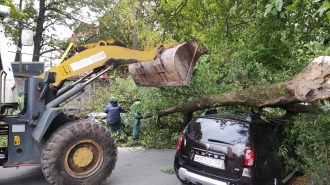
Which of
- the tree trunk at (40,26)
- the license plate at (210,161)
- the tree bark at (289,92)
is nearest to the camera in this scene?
the tree bark at (289,92)

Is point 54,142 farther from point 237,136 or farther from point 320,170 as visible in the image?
point 320,170

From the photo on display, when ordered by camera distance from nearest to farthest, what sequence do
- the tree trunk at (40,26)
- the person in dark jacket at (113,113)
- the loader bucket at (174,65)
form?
the loader bucket at (174,65) < the person in dark jacket at (113,113) < the tree trunk at (40,26)

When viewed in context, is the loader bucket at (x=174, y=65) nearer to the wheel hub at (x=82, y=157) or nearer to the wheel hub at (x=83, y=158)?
the wheel hub at (x=83, y=158)

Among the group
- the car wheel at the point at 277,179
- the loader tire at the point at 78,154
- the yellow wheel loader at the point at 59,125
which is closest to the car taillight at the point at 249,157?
the car wheel at the point at 277,179

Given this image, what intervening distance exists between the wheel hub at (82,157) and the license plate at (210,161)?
1895mm

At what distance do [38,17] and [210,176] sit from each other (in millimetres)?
20148

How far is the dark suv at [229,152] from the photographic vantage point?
4.37 m

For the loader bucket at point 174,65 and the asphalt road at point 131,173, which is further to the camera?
the asphalt road at point 131,173

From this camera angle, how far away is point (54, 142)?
473 centimetres

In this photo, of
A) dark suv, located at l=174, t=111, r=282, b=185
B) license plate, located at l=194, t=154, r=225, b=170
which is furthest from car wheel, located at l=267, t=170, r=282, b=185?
license plate, located at l=194, t=154, r=225, b=170

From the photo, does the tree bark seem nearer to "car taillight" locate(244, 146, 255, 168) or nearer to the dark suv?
the dark suv

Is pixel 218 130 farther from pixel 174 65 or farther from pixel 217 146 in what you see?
pixel 174 65

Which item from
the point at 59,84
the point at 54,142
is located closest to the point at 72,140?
the point at 54,142

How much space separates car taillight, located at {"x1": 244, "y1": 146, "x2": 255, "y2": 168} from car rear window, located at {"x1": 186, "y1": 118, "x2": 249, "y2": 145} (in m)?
0.14
